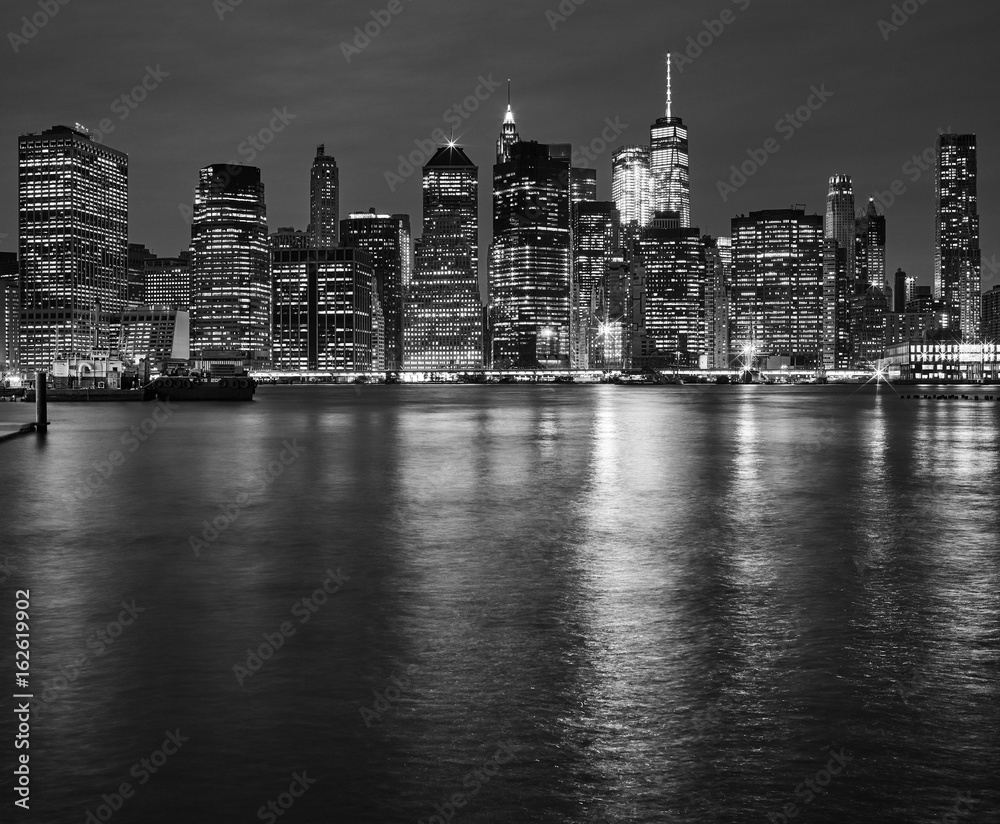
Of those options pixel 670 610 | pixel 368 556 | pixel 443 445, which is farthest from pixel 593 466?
pixel 670 610

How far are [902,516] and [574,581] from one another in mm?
14814

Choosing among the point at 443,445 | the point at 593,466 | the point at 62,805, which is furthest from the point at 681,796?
the point at 443,445

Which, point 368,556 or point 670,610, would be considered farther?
point 368,556

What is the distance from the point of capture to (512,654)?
14406 millimetres

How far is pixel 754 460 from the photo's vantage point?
167ft

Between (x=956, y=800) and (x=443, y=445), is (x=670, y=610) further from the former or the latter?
(x=443, y=445)

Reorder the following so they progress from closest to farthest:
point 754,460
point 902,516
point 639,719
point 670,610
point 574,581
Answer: point 639,719 < point 670,610 < point 574,581 < point 902,516 < point 754,460

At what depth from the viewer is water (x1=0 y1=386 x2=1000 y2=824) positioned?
9.84m

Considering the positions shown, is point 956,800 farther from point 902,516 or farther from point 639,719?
point 902,516

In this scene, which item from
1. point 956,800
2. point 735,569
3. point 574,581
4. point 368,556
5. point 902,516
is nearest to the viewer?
point 956,800

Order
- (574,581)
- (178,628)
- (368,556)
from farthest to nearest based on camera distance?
(368,556), (574,581), (178,628)

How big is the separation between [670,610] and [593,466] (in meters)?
29.3

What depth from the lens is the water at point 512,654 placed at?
9.84m

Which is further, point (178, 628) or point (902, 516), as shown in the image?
point (902, 516)
